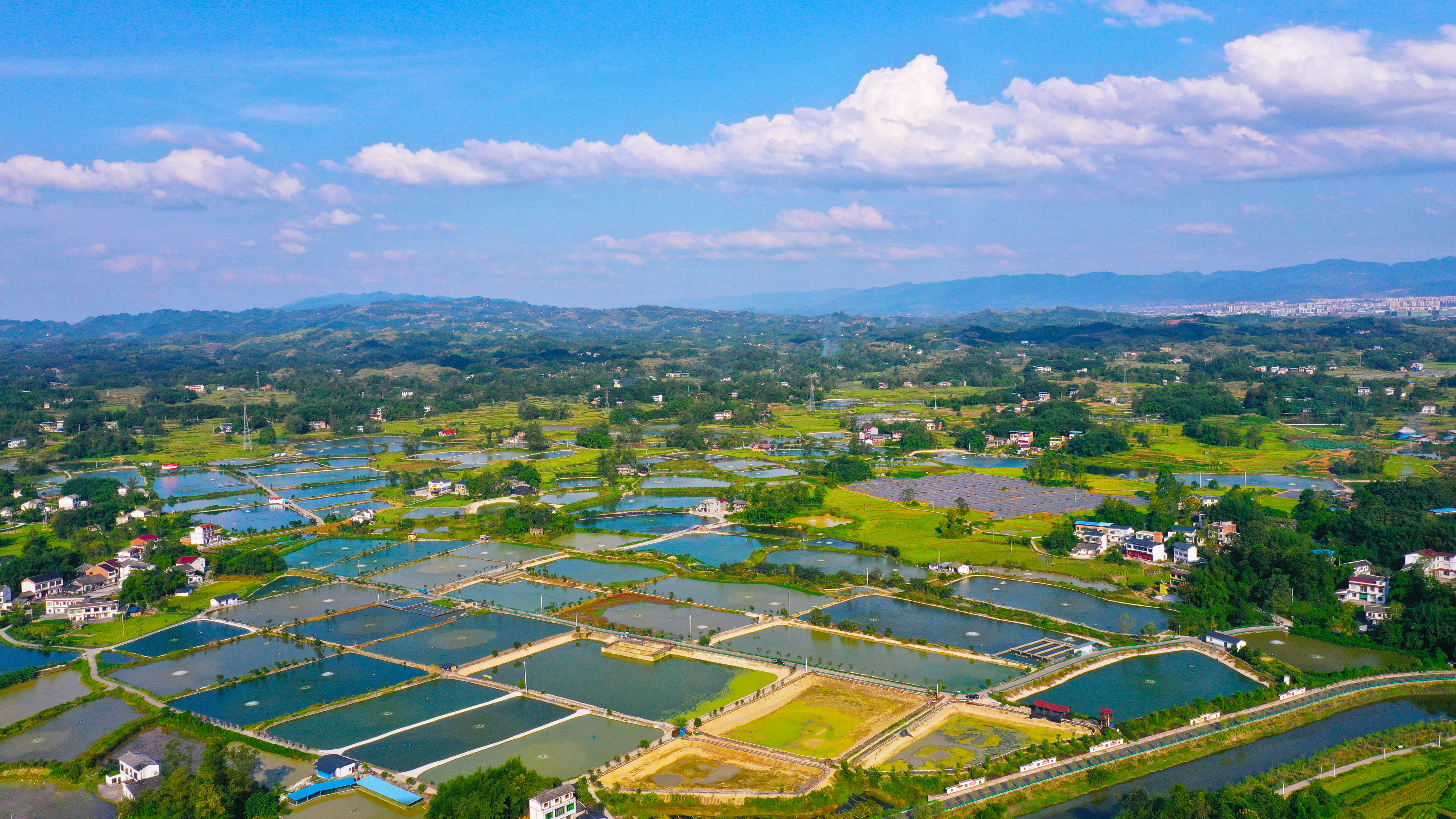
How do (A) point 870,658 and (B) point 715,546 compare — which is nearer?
(A) point 870,658

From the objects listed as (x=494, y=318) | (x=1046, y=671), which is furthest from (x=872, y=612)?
(x=494, y=318)

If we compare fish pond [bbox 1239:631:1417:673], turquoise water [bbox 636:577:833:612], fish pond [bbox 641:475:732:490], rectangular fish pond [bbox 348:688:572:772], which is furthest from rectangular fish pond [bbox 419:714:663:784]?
fish pond [bbox 641:475:732:490]

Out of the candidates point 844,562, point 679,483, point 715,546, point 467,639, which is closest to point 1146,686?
point 844,562

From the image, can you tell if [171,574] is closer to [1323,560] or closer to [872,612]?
[872,612]

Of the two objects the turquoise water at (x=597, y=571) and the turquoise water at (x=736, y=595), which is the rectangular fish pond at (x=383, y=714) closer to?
the turquoise water at (x=736, y=595)

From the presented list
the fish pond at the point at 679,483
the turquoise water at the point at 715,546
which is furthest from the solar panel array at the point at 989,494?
the turquoise water at the point at 715,546

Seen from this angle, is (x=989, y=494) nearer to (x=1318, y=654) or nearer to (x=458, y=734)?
(x=1318, y=654)
